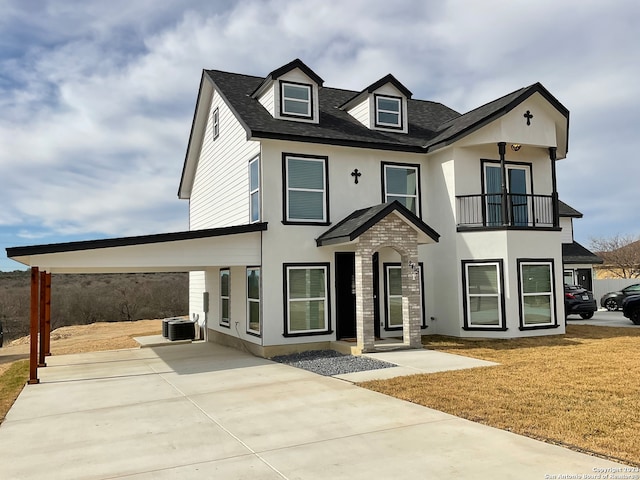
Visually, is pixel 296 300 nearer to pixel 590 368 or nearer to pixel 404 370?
pixel 404 370

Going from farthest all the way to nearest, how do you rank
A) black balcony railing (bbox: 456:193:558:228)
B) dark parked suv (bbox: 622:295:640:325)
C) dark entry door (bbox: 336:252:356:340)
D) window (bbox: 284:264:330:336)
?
dark parked suv (bbox: 622:295:640:325) < black balcony railing (bbox: 456:193:558:228) < dark entry door (bbox: 336:252:356:340) < window (bbox: 284:264:330:336)

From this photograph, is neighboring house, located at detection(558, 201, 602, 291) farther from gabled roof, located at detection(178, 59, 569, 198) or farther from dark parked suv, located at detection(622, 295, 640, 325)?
gabled roof, located at detection(178, 59, 569, 198)

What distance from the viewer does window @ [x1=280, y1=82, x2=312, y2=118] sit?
48.0 feet

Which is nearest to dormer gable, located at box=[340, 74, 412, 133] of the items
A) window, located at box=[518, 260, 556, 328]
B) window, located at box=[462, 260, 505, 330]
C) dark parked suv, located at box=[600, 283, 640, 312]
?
window, located at box=[462, 260, 505, 330]

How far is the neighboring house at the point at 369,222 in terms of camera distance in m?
12.8

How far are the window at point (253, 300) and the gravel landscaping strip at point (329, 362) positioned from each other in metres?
1.35

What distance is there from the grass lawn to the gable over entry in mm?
1348

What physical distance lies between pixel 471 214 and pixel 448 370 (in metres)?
6.72

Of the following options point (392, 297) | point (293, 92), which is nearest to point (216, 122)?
point (293, 92)

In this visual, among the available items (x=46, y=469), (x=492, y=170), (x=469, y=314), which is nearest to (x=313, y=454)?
(x=46, y=469)

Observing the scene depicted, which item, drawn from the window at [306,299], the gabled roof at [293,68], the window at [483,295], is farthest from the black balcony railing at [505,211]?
the gabled roof at [293,68]

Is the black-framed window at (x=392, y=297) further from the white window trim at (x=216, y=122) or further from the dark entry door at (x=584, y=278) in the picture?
the dark entry door at (x=584, y=278)

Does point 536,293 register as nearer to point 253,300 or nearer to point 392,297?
A: point 392,297

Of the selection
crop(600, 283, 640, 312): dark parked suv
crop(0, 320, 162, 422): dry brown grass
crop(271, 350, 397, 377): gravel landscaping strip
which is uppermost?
crop(600, 283, 640, 312): dark parked suv
